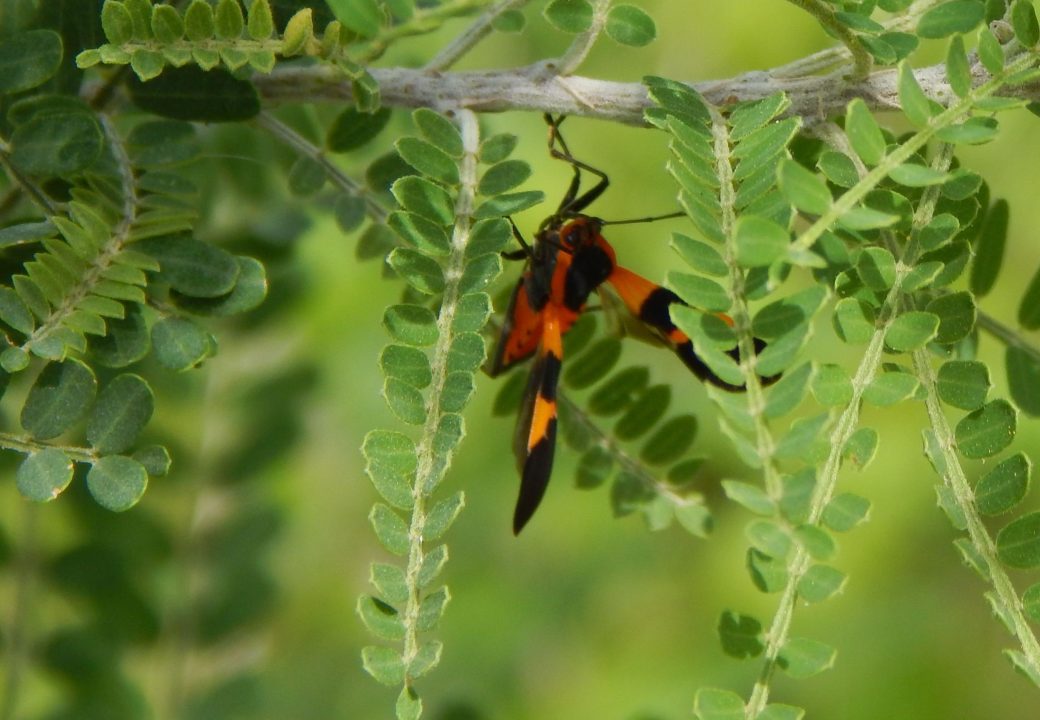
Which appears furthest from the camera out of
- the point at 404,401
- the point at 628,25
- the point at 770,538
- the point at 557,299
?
the point at 557,299

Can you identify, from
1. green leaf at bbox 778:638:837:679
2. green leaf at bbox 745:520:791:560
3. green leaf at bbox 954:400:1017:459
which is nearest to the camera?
green leaf at bbox 745:520:791:560

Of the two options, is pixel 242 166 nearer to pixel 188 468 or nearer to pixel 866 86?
pixel 188 468

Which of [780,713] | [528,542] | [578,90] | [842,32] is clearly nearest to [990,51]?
[842,32]

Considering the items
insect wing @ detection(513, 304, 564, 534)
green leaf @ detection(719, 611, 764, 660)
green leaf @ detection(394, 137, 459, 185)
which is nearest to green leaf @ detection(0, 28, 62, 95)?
green leaf @ detection(394, 137, 459, 185)

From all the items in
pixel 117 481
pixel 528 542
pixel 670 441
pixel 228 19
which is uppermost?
pixel 228 19

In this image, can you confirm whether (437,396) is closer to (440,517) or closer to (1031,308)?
(440,517)

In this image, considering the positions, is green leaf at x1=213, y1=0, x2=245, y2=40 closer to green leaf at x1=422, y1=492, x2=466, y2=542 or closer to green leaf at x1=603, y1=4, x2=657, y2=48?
green leaf at x1=603, y1=4, x2=657, y2=48
